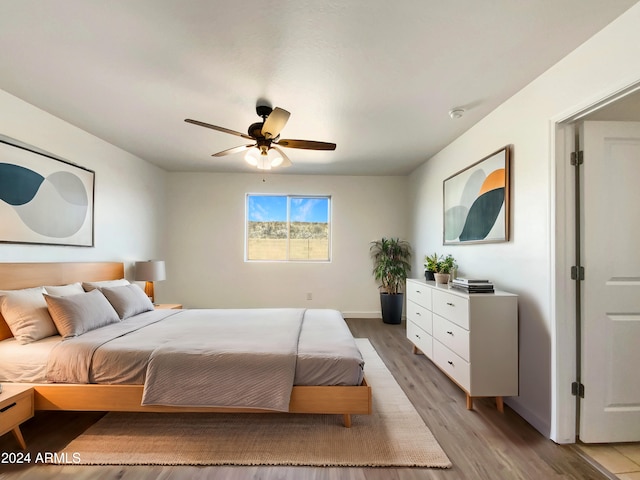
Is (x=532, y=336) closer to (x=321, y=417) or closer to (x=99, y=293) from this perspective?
(x=321, y=417)

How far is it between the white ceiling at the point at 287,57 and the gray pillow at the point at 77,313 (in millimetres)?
1691

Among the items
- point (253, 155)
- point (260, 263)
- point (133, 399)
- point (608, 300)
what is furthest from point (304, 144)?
point (260, 263)

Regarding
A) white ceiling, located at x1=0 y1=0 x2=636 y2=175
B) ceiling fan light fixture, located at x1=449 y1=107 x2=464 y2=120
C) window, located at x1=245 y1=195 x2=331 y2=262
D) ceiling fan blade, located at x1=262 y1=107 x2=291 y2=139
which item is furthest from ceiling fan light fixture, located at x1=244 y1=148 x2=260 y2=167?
window, located at x1=245 y1=195 x2=331 y2=262

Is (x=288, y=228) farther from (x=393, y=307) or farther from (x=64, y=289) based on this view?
(x=64, y=289)

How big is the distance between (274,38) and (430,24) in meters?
0.90

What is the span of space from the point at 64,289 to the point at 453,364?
3.47 m

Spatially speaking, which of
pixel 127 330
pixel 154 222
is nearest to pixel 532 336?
pixel 127 330

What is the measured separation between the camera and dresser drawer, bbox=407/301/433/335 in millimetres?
3168

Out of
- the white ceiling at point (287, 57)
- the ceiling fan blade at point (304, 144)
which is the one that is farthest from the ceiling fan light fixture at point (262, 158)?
the white ceiling at point (287, 57)

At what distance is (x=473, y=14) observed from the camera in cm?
164

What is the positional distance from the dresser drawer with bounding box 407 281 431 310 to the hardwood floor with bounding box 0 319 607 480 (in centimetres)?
88

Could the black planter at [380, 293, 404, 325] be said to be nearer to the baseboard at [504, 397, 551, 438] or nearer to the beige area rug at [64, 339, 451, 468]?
the baseboard at [504, 397, 551, 438]

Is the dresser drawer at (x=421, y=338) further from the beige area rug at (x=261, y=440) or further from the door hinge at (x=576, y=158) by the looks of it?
the door hinge at (x=576, y=158)

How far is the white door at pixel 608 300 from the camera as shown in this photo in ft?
6.40
